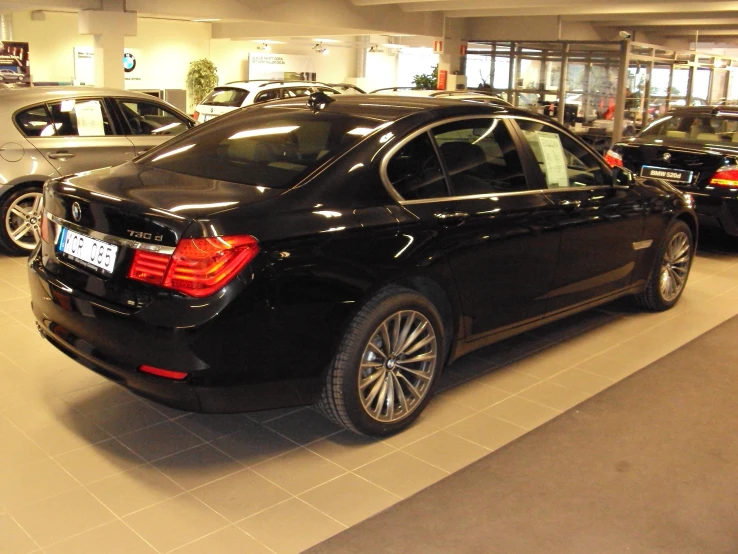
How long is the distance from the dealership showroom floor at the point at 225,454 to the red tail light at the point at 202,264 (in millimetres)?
Answer: 786

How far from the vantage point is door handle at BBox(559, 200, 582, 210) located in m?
4.20

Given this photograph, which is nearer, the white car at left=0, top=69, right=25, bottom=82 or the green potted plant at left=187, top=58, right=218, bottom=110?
the white car at left=0, top=69, right=25, bottom=82

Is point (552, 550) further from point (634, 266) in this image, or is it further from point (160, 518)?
point (634, 266)

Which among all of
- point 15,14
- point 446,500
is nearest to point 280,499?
point 446,500

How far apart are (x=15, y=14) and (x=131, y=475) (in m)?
17.9

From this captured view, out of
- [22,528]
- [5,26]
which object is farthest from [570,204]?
[5,26]

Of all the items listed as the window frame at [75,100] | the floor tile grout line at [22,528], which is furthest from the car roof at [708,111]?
the floor tile grout line at [22,528]

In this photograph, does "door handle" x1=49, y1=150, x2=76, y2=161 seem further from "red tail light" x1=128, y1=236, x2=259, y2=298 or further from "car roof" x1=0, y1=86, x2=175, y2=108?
"red tail light" x1=128, y1=236, x2=259, y2=298

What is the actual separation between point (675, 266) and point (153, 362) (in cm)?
394

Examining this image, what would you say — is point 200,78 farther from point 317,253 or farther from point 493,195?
point 317,253

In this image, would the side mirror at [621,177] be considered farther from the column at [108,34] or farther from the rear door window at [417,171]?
the column at [108,34]

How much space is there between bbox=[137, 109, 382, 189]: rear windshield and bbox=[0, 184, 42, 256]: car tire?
9.70 ft

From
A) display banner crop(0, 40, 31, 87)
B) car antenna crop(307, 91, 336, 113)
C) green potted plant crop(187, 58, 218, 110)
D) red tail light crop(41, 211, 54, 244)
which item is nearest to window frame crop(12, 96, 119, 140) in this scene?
red tail light crop(41, 211, 54, 244)

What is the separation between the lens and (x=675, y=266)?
5.53 metres
